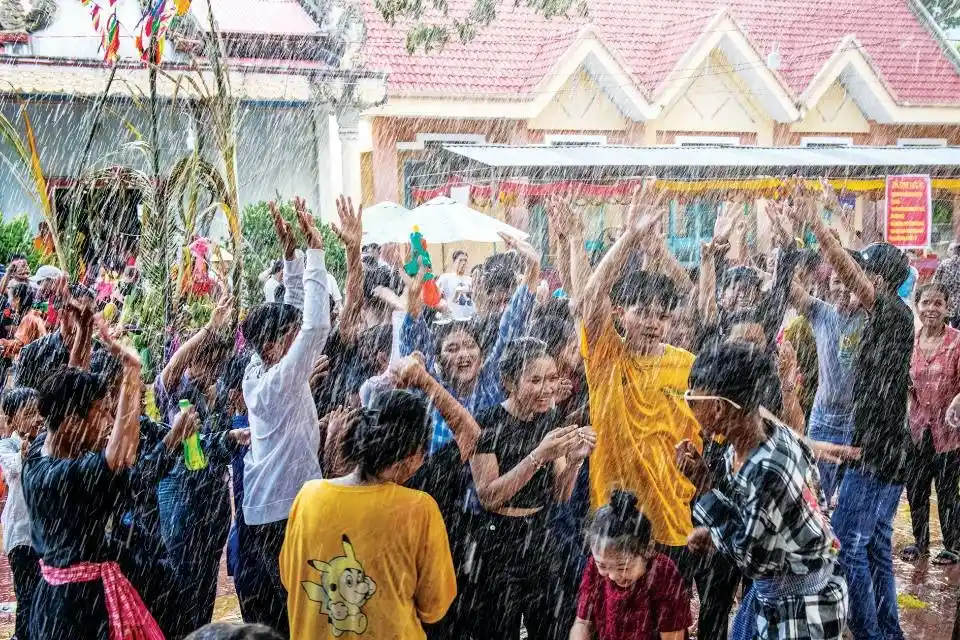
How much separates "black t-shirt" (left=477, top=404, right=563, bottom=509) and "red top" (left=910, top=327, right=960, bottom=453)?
298 centimetres

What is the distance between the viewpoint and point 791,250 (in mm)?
4930

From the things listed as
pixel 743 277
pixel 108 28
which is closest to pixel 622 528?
pixel 743 277

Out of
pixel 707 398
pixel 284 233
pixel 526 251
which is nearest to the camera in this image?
pixel 707 398

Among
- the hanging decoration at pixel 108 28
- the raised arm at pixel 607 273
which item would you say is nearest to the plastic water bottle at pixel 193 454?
the raised arm at pixel 607 273

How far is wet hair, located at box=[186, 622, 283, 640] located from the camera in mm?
1909

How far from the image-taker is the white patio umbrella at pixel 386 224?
1102 cm

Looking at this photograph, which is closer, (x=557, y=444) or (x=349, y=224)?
(x=557, y=444)

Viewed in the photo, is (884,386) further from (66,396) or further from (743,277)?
(66,396)

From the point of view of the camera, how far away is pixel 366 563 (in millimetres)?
2797

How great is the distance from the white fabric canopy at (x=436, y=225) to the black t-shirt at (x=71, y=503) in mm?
7771

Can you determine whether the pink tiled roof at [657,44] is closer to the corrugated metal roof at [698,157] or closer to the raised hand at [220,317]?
the corrugated metal roof at [698,157]

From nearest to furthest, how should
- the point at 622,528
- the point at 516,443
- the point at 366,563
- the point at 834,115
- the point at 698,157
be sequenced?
the point at 366,563, the point at 622,528, the point at 516,443, the point at 698,157, the point at 834,115

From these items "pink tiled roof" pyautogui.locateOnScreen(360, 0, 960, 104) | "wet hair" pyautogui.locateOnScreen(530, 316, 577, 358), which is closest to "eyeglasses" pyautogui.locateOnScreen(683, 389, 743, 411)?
"wet hair" pyautogui.locateOnScreen(530, 316, 577, 358)

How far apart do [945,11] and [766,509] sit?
81.6 feet
